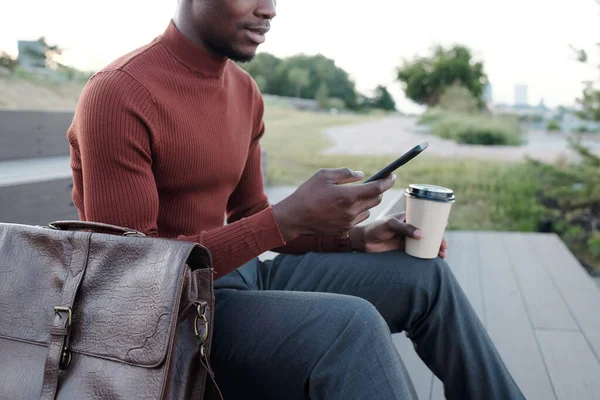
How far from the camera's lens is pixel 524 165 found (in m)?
5.80

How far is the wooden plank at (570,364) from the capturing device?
176cm

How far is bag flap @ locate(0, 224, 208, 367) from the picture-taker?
76cm

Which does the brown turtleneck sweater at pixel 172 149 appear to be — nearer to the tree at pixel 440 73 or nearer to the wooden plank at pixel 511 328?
the wooden plank at pixel 511 328

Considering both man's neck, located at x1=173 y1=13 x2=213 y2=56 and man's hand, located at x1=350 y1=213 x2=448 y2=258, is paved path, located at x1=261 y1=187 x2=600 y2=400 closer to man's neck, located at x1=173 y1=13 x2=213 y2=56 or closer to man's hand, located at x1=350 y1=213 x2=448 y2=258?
man's hand, located at x1=350 y1=213 x2=448 y2=258

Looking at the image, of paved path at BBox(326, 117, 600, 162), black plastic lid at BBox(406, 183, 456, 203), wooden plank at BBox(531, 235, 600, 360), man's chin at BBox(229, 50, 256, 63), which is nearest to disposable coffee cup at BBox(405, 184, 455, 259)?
black plastic lid at BBox(406, 183, 456, 203)

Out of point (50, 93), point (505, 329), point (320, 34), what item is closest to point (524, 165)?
point (320, 34)

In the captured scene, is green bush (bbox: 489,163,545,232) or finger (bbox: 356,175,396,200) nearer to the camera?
finger (bbox: 356,175,396,200)

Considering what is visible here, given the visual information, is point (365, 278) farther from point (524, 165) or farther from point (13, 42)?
point (524, 165)

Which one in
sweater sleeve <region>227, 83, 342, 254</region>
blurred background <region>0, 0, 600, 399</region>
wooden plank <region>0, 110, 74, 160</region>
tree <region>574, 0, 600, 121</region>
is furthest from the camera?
tree <region>574, 0, 600, 121</region>

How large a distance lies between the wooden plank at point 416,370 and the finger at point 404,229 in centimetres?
67

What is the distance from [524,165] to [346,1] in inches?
96.8

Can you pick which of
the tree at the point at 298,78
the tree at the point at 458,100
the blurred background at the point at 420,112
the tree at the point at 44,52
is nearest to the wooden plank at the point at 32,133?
the blurred background at the point at 420,112

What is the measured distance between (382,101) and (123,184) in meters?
9.35

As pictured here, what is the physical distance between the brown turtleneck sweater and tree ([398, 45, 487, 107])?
9.94m
